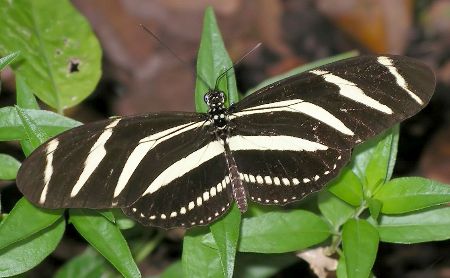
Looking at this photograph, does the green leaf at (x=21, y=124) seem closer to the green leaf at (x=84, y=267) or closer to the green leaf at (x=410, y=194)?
the green leaf at (x=84, y=267)

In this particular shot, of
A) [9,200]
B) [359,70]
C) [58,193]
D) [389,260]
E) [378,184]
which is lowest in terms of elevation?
[389,260]

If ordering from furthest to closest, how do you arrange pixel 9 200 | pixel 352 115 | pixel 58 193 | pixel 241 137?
pixel 9 200 → pixel 241 137 → pixel 352 115 → pixel 58 193

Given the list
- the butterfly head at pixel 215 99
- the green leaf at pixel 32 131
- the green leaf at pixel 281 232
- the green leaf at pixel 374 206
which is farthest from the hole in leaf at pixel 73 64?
the green leaf at pixel 374 206

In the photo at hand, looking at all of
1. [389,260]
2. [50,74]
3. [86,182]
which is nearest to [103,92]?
[50,74]

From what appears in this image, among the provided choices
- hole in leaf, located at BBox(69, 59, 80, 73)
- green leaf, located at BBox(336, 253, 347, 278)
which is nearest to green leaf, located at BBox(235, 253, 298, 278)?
green leaf, located at BBox(336, 253, 347, 278)

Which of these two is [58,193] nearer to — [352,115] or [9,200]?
[352,115]

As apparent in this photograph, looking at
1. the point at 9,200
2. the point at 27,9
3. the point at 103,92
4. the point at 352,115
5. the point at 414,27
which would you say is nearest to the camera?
the point at 352,115

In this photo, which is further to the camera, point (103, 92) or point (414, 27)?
point (414, 27)

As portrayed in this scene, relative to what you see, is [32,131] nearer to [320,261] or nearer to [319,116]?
[319,116]
